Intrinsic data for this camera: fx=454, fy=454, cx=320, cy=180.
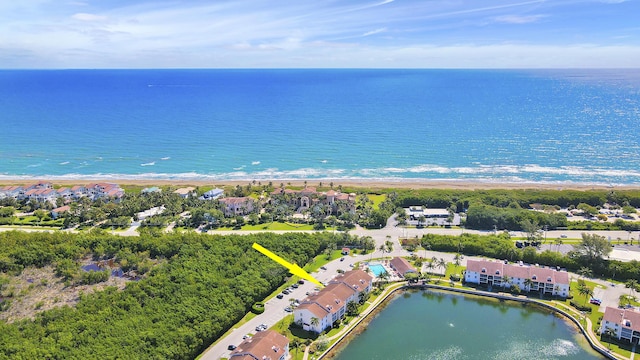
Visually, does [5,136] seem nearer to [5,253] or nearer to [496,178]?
[5,253]

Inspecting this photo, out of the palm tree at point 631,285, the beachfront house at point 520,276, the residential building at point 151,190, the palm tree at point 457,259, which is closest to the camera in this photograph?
the palm tree at point 631,285

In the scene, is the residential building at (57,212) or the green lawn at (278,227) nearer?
the green lawn at (278,227)

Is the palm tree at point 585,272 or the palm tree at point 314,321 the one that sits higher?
the palm tree at point 314,321

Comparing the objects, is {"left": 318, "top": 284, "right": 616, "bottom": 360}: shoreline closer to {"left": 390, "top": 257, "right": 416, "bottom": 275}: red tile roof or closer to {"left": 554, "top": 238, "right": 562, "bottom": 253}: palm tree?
{"left": 390, "top": 257, "right": 416, "bottom": 275}: red tile roof

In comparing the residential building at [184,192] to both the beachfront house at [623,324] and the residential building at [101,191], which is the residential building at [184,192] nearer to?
the residential building at [101,191]

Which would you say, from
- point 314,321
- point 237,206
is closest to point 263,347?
point 314,321

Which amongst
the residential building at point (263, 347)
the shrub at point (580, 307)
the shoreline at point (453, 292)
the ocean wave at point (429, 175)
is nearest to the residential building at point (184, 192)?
the ocean wave at point (429, 175)

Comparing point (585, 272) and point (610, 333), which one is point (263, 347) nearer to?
point (610, 333)
